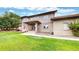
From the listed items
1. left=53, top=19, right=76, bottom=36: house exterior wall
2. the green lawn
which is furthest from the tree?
left=53, top=19, right=76, bottom=36: house exterior wall

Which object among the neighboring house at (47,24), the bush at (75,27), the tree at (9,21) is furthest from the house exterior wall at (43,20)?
the bush at (75,27)

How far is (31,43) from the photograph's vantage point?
2500 millimetres

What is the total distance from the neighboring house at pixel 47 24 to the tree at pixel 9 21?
4.4 inches

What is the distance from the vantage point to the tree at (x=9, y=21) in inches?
100.0

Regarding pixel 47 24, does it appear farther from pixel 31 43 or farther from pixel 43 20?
pixel 31 43

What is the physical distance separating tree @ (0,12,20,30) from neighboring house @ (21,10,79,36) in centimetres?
11

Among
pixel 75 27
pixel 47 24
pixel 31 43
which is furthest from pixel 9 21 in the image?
pixel 75 27

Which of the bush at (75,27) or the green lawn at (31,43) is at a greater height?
the bush at (75,27)

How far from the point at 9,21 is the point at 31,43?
19.4 inches

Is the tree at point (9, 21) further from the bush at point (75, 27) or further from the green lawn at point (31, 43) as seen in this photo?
the bush at point (75, 27)

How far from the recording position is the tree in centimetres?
254
